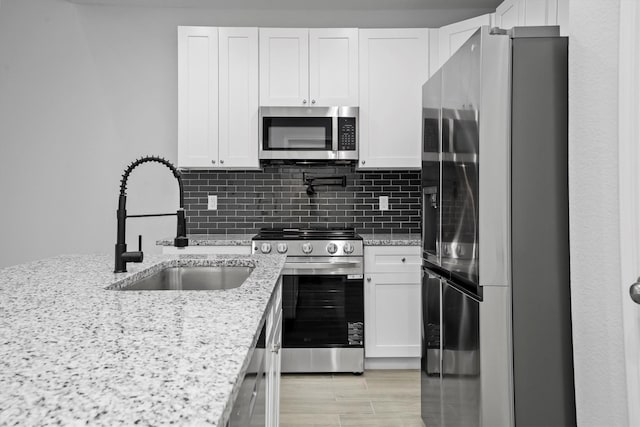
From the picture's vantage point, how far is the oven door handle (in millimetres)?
3180

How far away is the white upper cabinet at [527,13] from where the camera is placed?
2.48 m

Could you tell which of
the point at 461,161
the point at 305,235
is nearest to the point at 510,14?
the point at 461,161

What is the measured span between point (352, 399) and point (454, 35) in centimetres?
263

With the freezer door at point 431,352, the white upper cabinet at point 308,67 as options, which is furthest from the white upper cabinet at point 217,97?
the freezer door at point 431,352

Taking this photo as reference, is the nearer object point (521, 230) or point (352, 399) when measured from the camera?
point (521, 230)

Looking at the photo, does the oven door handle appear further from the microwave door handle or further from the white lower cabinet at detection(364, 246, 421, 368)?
the microwave door handle

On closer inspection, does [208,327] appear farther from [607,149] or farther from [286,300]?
[286,300]

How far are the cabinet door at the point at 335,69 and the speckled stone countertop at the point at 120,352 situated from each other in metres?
2.41

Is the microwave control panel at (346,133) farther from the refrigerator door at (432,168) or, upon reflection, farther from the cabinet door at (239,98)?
the refrigerator door at (432,168)

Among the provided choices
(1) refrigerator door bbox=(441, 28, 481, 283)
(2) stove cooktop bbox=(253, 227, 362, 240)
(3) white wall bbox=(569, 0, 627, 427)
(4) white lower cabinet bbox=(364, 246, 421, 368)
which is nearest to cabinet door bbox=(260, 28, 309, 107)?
(2) stove cooktop bbox=(253, 227, 362, 240)

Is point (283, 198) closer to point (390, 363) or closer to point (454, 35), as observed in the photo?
point (390, 363)

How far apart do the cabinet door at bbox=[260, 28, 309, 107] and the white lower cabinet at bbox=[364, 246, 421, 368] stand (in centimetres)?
132

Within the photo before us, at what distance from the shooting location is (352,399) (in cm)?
280

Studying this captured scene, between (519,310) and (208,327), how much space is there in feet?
3.93
